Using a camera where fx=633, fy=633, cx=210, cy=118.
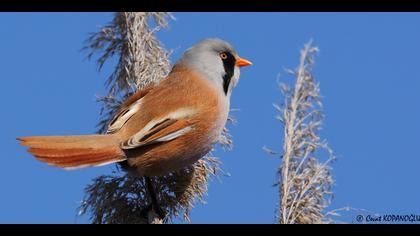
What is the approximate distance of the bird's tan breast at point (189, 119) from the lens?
13.9ft

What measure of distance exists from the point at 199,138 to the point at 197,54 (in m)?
0.95

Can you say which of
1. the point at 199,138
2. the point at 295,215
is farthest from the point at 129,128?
the point at 295,215

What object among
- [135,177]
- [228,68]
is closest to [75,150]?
[135,177]

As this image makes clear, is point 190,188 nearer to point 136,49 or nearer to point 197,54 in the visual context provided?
point 136,49

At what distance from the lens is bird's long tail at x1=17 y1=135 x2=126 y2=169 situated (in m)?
3.58

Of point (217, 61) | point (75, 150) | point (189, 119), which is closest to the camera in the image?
point (75, 150)

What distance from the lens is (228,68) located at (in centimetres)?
513

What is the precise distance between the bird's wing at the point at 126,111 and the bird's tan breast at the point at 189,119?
36mm

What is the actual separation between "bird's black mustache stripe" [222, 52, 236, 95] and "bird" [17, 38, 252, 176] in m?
0.10

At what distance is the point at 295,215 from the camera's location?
245cm

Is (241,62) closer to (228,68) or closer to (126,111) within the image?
(228,68)

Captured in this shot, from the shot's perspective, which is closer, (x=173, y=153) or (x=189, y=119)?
(x=173, y=153)

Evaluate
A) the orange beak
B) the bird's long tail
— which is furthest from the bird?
the orange beak

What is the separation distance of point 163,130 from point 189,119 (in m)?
0.24
